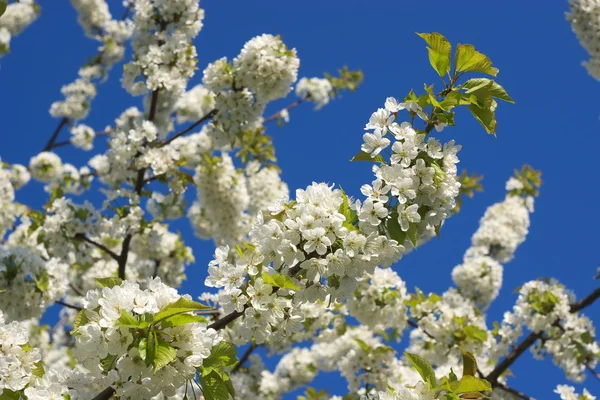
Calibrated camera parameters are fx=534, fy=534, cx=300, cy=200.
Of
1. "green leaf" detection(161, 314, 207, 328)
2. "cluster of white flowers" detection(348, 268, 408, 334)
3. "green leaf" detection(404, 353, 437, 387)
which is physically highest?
"cluster of white flowers" detection(348, 268, 408, 334)

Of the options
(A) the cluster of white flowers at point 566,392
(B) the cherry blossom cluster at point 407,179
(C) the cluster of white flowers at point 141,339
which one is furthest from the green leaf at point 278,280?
(A) the cluster of white flowers at point 566,392

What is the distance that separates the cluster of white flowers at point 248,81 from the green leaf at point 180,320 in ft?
14.5

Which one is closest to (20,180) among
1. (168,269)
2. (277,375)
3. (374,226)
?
(168,269)

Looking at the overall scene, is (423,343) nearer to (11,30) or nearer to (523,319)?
(523,319)

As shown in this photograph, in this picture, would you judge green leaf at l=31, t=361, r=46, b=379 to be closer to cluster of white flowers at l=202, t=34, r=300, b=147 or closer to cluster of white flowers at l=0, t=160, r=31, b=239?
cluster of white flowers at l=202, t=34, r=300, b=147

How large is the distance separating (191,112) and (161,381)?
9.16m

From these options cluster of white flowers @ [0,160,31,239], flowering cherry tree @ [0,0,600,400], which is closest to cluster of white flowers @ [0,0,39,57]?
flowering cherry tree @ [0,0,600,400]

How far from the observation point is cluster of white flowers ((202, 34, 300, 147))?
6.23 metres

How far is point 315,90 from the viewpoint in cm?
1157

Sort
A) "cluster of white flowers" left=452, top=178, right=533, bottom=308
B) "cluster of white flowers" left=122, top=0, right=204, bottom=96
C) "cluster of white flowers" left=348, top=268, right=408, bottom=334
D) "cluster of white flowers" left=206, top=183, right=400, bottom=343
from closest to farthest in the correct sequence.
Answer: "cluster of white flowers" left=206, top=183, right=400, bottom=343
"cluster of white flowers" left=348, top=268, right=408, bottom=334
"cluster of white flowers" left=122, top=0, right=204, bottom=96
"cluster of white flowers" left=452, top=178, right=533, bottom=308

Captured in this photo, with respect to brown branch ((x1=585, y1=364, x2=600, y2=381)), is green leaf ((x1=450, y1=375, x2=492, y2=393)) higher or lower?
lower

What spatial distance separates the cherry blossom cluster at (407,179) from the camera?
263 cm

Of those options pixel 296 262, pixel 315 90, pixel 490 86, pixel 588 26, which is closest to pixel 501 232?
pixel 315 90

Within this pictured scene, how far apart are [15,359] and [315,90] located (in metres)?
9.66
